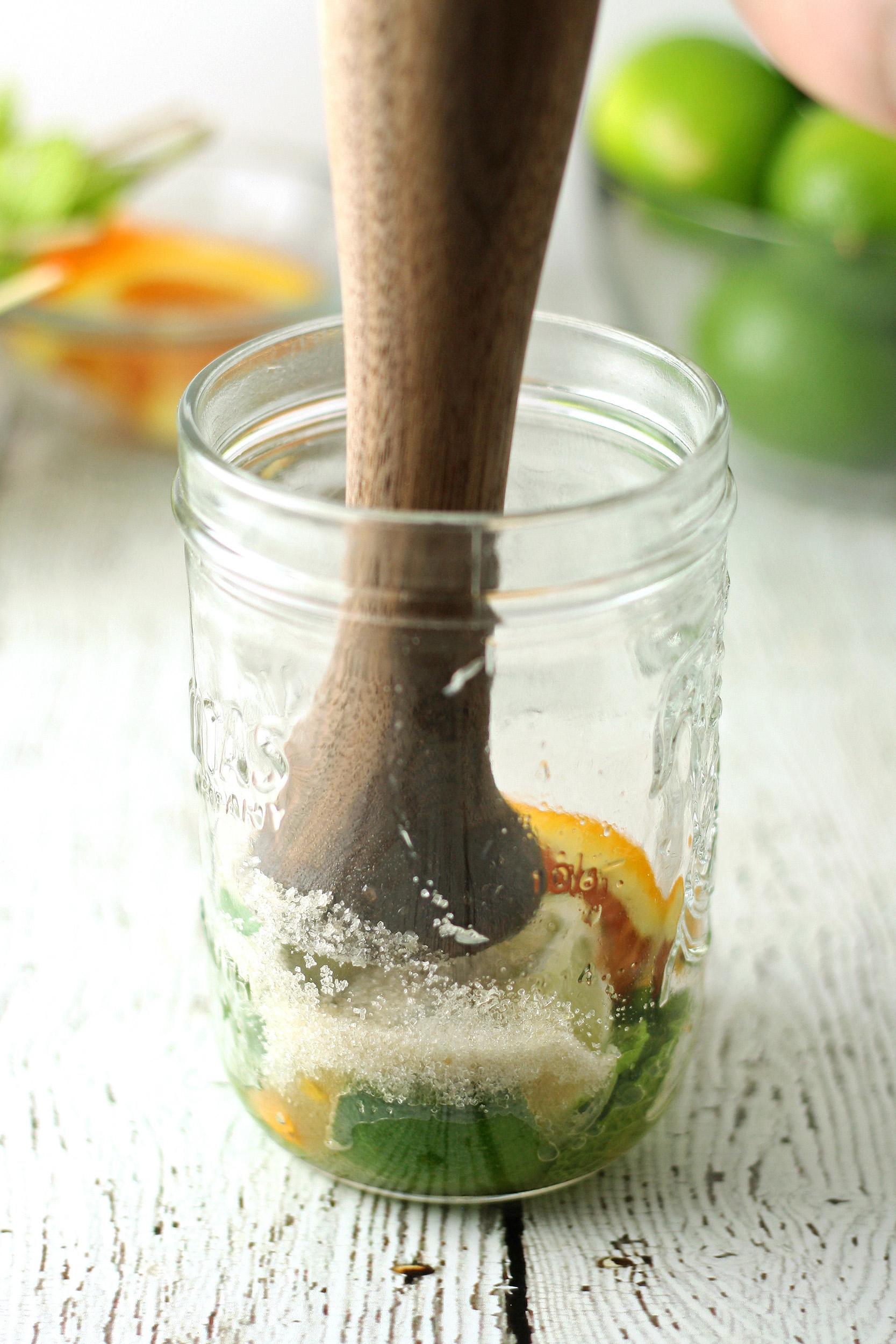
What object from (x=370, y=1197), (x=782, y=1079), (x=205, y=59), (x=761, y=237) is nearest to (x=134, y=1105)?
(x=370, y=1197)

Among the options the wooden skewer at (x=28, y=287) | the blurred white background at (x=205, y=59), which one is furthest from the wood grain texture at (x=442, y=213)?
the blurred white background at (x=205, y=59)

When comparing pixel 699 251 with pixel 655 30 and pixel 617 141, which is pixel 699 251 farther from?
pixel 655 30

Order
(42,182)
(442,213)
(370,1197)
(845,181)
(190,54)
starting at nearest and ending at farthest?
(442,213) → (370,1197) → (845,181) → (42,182) → (190,54)

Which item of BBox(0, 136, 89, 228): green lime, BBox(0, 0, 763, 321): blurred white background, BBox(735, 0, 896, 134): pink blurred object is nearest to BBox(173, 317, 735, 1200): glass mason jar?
BBox(735, 0, 896, 134): pink blurred object

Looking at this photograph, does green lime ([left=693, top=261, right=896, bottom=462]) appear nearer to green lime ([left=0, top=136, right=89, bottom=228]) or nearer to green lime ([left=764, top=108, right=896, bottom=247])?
green lime ([left=764, top=108, right=896, bottom=247])

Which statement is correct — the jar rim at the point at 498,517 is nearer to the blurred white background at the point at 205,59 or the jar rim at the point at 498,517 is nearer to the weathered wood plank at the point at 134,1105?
the weathered wood plank at the point at 134,1105

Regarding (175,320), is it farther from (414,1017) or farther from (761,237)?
(414,1017)

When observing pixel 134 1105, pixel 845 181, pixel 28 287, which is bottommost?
pixel 134 1105
